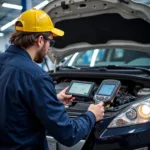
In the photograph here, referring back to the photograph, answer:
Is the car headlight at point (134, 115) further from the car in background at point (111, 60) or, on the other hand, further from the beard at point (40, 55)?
the beard at point (40, 55)

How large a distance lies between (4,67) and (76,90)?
0.88m

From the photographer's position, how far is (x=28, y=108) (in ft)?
4.95

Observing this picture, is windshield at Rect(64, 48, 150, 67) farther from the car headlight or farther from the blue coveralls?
the blue coveralls

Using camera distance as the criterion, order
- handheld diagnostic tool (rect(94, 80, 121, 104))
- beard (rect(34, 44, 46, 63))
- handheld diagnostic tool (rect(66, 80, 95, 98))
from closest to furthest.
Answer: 1. beard (rect(34, 44, 46, 63))
2. handheld diagnostic tool (rect(94, 80, 121, 104))
3. handheld diagnostic tool (rect(66, 80, 95, 98))

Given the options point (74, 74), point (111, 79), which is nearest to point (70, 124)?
point (111, 79)

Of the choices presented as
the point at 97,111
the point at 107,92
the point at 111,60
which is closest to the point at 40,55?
the point at 97,111

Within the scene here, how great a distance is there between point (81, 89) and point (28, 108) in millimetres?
862

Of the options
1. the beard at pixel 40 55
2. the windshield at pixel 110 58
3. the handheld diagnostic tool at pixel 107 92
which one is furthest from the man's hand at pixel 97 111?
the windshield at pixel 110 58

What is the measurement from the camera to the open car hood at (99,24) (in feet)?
8.41

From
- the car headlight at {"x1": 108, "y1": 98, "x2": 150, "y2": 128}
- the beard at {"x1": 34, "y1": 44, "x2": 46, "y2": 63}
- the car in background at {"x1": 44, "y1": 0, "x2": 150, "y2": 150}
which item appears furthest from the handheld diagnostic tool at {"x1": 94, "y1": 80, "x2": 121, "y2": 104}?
the beard at {"x1": 34, "y1": 44, "x2": 46, "y2": 63}

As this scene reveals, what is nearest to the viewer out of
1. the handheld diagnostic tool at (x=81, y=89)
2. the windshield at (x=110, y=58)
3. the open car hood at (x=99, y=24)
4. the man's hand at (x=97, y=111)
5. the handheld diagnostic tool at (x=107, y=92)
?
the man's hand at (x=97, y=111)

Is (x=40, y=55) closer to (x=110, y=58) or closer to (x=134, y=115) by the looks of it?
(x=134, y=115)

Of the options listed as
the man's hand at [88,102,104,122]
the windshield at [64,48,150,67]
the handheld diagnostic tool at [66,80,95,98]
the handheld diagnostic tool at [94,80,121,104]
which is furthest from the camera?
the windshield at [64,48,150,67]

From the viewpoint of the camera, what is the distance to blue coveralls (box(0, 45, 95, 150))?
1440 millimetres
